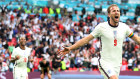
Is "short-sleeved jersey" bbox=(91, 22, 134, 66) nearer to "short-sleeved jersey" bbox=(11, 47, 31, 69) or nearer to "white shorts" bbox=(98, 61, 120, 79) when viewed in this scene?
"white shorts" bbox=(98, 61, 120, 79)

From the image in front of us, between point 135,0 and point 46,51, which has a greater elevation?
point 135,0

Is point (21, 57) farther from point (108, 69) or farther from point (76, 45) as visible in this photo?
point (108, 69)

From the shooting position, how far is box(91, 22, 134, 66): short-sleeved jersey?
7.00m

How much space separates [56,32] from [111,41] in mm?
17258

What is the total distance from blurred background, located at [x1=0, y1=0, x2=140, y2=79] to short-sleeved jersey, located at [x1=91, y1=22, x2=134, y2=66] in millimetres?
11581

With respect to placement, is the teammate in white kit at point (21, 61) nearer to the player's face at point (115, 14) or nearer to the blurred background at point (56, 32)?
the player's face at point (115, 14)

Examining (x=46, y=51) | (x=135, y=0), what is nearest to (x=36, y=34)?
(x=46, y=51)

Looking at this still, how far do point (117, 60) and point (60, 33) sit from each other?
17.6m

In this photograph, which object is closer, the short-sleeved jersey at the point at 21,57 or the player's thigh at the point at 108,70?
the player's thigh at the point at 108,70

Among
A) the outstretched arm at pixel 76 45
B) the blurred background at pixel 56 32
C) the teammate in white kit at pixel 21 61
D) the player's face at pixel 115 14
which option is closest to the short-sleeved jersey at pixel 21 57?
the teammate in white kit at pixel 21 61

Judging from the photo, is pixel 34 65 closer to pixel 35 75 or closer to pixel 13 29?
pixel 35 75

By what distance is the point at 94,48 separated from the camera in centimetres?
2339

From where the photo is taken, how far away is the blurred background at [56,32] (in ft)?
67.7

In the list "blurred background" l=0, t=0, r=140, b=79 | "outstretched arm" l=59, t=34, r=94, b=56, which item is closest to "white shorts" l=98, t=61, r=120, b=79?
"outstretched arm" l=59, t=34, r=94, b=56
